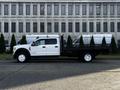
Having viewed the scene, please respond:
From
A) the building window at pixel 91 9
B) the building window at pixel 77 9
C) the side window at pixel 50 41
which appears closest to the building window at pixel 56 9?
the building window at pixel 77 9

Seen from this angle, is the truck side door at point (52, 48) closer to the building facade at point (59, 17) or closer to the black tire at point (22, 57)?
the black tire at point (22, 57)

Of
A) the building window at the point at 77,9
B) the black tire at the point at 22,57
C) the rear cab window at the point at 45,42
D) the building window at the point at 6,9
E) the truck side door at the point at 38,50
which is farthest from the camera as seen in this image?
the building window at the point at 77,9

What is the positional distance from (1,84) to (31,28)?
260 ft

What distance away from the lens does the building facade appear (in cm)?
9219

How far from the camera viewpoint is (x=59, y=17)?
303ft

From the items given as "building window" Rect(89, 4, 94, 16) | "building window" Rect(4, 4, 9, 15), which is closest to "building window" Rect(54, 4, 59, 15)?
"building window" Rect(89, 4, 94, 16)

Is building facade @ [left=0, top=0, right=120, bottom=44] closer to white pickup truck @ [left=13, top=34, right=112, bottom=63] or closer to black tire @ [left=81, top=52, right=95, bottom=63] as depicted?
white pickup truck @ [left=13, top=34, right=112, bottom=63]

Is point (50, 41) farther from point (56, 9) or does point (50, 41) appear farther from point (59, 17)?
point (56, 9)

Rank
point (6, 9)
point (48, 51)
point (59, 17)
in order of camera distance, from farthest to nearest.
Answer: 1. point (59, 17)
2. point (6, 9)
3. point (48, 51)

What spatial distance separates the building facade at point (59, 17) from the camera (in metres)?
92.2

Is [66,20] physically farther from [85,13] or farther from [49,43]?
[49,43]

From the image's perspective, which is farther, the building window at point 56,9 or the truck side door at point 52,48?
the building window at point 56,9

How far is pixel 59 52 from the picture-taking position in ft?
97.5

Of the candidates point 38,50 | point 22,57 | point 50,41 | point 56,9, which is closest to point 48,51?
point 38,50
